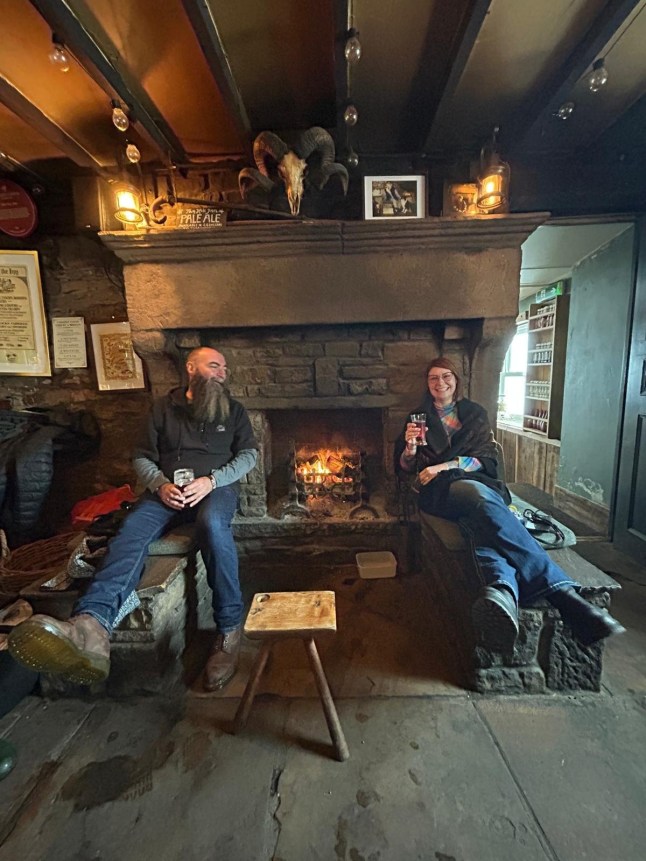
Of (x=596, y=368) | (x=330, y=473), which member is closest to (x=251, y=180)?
(x=330, y=473)

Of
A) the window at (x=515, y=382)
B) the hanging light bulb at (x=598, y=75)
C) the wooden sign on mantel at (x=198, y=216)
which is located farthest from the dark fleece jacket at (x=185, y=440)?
the window at (x=515, y=382)

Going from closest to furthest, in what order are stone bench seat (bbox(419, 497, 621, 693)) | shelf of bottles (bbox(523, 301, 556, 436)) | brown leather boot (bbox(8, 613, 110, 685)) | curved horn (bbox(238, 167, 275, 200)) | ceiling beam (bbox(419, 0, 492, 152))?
1. brown leather boot (bbox(8, 613, 110, 685))
2. ceiling beam (bbox(419, 0, 492, 152))
3. stone bench seat (bbox(419, 497, 621, 693))
4. curved horn (bbox(238, 167, 275, 200))
5. shelf of bottles (bbox(523, 301, 556, 436))

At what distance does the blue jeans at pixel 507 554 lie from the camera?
1479 mm

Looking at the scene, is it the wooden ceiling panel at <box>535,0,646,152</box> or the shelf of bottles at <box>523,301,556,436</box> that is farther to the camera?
the shelf of bottles at <box>523,301,556,436</box>

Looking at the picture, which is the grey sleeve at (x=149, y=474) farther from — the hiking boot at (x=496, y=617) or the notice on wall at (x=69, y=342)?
the hiking boot at (x=496, y=617)

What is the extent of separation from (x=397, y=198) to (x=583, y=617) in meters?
2.37

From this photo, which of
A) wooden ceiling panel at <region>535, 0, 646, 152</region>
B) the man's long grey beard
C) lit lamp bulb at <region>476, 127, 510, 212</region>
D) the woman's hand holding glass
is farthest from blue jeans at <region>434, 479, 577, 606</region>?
wooden ceiling panel at <region>535, 0, 646, 152</region>

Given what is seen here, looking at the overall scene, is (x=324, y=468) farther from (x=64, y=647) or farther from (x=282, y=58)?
(x=282, y=58)

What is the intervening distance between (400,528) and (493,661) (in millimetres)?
1101

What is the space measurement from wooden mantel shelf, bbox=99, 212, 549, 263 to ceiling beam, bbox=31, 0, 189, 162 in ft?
1.66

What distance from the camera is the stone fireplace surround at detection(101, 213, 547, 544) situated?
7.30 feet

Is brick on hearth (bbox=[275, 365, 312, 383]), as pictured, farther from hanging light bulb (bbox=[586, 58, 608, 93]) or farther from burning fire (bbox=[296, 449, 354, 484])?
hanging light bulb (bbox=[586, 58, 608, 93])

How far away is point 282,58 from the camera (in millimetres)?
1702

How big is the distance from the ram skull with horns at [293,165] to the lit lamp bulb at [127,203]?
629 millimetres
